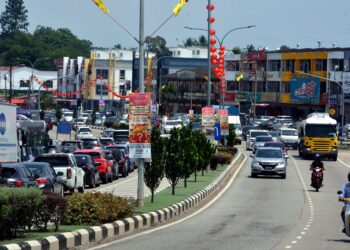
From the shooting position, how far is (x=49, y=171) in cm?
2992

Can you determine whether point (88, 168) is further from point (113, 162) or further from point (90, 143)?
point (90, 143)

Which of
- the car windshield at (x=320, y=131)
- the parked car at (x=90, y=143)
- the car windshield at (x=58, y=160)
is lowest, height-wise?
the parked car at (x=90, y=143)

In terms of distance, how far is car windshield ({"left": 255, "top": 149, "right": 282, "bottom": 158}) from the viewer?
4966cm

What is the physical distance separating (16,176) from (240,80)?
111 m

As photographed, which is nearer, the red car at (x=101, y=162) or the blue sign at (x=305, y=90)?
the red car at (x=101, y=162)

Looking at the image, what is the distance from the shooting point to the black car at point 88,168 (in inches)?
1560

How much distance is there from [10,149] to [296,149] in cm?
5132

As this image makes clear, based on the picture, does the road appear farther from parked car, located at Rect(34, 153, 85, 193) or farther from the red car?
the red car

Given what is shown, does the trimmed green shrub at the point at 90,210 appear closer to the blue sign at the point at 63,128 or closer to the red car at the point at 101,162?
the red car at the point at 101,162

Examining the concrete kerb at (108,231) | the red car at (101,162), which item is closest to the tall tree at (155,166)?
the concrete kerb at (108,231)

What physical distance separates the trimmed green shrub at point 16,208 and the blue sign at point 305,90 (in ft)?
333

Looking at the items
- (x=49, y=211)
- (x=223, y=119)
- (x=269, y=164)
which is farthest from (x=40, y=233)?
(x=223, y=119)

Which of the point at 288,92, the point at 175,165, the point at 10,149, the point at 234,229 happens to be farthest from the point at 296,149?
the point at 234,229

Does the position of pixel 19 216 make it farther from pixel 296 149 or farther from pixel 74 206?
pixel 296 149
